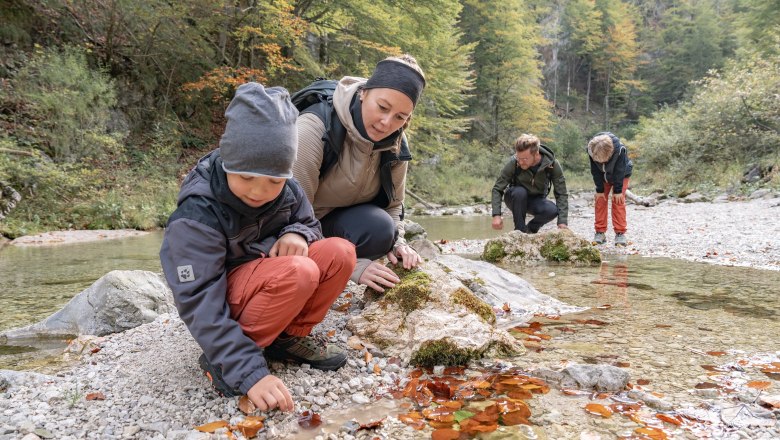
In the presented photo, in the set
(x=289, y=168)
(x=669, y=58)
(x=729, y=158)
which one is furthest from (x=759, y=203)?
(x=669, y=58)

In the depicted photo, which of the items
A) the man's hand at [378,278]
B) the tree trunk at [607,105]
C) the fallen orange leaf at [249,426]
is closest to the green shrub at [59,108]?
the man's hand at [378,278]

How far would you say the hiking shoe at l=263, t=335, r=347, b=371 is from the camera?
84.8 inches

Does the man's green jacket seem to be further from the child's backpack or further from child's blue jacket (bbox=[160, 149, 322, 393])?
child's blue jacket (bbox=[160, 149, 322, 393])

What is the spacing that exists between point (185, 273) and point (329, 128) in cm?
125

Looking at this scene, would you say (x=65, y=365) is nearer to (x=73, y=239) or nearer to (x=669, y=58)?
(x=73, y=239)

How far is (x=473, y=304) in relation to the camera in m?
2.75

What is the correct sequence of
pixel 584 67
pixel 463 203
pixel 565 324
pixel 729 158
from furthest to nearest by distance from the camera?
pixel 584 67
pixel 463 203
pixel 729 158
pixel 565 324

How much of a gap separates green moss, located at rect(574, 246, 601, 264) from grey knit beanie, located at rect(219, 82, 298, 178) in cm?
482

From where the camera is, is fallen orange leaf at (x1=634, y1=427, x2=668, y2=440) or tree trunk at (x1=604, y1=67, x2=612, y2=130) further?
tree trunk at (x1=604, y1=67, x2=612, y2=130)

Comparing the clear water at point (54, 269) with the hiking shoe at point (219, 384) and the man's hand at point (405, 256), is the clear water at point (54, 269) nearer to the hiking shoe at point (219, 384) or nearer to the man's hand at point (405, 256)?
the hiking shoe at point (219, 384)

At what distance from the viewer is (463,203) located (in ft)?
65.6

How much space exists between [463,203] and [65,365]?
59.7 feet

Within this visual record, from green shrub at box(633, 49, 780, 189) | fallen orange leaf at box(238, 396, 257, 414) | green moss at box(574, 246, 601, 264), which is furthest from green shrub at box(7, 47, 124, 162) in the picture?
green shrub at box(633, 49, 780, 189)

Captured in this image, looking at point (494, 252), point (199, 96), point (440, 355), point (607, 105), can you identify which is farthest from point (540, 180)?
point (607, 105)
